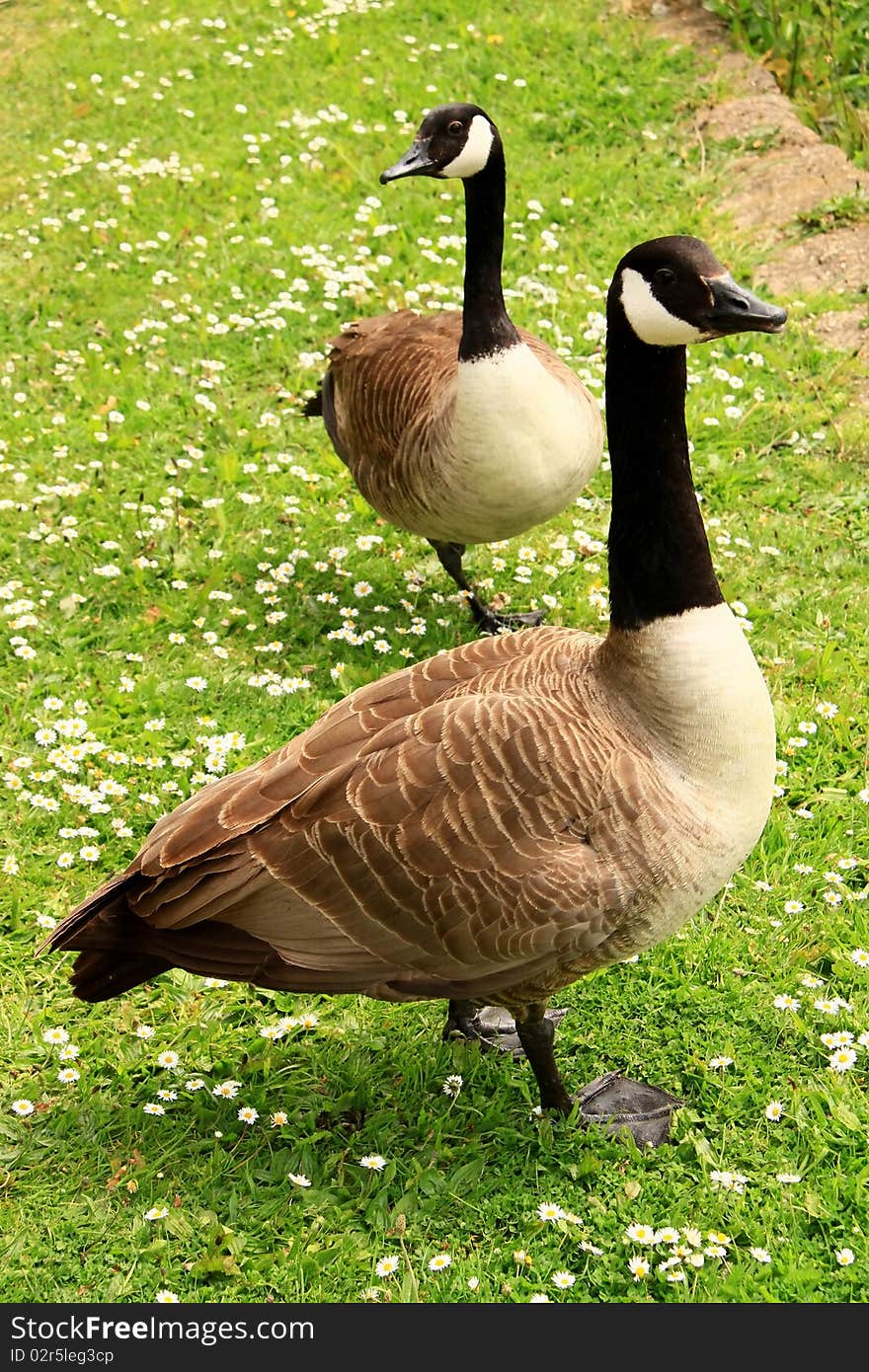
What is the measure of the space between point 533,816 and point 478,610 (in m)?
2.88

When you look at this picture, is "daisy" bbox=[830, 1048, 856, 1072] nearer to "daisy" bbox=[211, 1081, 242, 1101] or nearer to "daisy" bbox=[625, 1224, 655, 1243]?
"daisy" bbox=[625, 1224, 655, 1243]

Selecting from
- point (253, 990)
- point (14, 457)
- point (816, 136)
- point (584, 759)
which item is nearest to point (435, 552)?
point (14, 457)

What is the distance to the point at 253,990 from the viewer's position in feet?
15.3

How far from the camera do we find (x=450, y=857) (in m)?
3.63

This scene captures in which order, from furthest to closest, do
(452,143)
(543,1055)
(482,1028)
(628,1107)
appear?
(452,143) < (482,1028) < (628,1107) < (543,1055)

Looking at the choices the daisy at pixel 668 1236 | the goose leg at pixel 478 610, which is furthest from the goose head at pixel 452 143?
the daisy at pixel 668 1236

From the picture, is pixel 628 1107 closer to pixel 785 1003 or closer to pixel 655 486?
pixel 785 1003

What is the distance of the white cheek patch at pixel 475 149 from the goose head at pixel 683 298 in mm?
2501

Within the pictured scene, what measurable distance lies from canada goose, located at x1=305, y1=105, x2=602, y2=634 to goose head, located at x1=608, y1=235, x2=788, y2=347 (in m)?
2.01

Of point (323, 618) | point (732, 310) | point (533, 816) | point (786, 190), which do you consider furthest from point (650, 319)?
point (786, 190)

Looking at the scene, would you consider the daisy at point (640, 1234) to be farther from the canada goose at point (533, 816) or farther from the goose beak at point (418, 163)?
the goose beak at point (418, 163)

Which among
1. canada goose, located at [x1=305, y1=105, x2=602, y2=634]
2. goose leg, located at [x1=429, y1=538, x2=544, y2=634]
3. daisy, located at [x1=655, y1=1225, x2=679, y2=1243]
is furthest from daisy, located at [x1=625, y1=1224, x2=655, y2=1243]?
goose leg, located at [x1=429, y1=538, x2=544, y2=634]

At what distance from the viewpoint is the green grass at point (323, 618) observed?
389 cm

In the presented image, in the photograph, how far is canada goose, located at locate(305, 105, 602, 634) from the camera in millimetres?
5609
